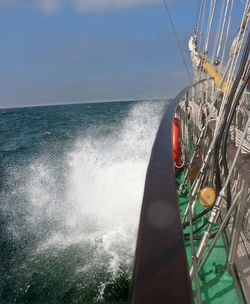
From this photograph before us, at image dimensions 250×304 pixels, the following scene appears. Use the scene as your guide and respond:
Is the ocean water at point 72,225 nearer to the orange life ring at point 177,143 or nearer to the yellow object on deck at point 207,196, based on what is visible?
the orange life ring at point 177,143

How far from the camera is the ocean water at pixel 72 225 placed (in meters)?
2.79

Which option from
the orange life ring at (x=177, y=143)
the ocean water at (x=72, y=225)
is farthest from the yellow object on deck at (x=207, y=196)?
the ocean water at (x=72, y=225)

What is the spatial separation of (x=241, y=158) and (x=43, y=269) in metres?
2.83

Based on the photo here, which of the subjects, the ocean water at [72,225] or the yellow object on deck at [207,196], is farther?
the ocean water at [72,225]

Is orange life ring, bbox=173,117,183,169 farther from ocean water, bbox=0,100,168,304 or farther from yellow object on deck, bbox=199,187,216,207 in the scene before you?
yellow object on deck, bbox=199,187,216,207

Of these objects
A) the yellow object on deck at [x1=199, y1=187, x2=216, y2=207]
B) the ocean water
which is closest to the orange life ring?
the ocean water

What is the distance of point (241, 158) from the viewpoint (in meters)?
1.35

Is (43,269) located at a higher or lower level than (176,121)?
lower

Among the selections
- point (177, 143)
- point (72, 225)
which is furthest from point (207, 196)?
point (72, 225)

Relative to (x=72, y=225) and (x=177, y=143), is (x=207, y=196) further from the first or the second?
(x=72, y=225)

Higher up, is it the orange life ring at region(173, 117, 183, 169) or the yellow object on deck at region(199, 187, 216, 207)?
the yellow object on deck at region(199, 187, 216, 207)

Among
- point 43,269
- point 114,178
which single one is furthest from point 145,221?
point 114,178

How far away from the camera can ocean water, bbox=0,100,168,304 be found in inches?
110

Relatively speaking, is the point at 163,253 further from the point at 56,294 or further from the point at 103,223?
the point at 103,223
